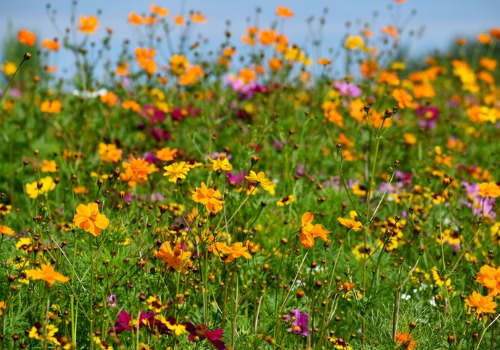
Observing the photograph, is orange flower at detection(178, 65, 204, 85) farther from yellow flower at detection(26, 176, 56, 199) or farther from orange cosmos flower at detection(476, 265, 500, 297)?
orange cosmos flower at detection(476, 265, 500, 297)

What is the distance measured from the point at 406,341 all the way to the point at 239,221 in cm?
118

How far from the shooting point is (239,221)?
9.23 feet

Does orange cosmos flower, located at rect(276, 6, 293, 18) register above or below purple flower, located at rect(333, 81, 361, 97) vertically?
above

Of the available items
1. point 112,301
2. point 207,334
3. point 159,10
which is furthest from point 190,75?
point 207,334

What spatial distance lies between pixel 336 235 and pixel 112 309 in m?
0.96

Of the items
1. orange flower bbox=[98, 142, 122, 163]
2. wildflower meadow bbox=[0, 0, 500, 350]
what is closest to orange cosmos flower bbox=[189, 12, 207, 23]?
wildflower meadow bbox=[0, 0, 500, 350]

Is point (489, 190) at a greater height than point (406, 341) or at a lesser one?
greater

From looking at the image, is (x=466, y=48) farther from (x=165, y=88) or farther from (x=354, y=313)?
(x=354, y=313)

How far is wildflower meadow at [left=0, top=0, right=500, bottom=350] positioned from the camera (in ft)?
6.25

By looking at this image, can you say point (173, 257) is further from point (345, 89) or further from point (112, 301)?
point (345, 89)

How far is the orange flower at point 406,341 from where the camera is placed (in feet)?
5.73

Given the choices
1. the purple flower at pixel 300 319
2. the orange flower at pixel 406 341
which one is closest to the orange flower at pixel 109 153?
the purple flower at pixel 300 319

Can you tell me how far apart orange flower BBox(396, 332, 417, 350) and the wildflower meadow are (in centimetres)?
2

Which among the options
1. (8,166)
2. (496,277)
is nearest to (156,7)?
(8,166)
